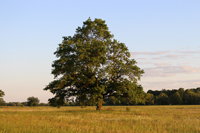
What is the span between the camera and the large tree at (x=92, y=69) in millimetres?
35500

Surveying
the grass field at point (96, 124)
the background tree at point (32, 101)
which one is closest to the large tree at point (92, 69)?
the grass field at point (96, 124)

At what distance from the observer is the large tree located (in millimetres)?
35500

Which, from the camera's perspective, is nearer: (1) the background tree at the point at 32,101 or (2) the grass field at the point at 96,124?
(2) the grass field at the point at 96,124

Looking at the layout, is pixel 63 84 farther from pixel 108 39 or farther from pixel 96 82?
pixel 108 39

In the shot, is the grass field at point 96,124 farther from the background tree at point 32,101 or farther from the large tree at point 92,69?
the background tree at point 32,101

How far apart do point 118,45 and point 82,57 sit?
293 inches

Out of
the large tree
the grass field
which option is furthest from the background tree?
the grass field

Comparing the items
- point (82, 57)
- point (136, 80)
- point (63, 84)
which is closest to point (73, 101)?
point (63, 84)

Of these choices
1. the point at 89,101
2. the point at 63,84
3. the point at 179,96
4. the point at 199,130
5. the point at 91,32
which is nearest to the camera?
the point at 199,130

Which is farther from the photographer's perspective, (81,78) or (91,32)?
(91,32)

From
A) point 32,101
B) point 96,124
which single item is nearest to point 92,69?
point 96,124

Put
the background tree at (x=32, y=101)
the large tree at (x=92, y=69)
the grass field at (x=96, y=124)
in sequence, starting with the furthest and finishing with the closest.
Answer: the background tree at (x=32, y=101) → the large tree at (x=92, y=69) → the grass field at (x=96, y=124)

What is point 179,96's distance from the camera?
126m

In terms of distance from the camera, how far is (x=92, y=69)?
34.7 metres
